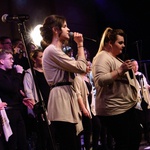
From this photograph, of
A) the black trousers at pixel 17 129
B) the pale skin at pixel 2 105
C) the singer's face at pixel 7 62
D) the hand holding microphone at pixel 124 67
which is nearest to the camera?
the hand holding microphone at pixel 124 67

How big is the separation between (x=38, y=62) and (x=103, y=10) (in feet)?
13.6

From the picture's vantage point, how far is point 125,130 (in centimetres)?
278

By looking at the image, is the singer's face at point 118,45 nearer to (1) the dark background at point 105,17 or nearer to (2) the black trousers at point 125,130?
(2) the black trousers at point 125,130

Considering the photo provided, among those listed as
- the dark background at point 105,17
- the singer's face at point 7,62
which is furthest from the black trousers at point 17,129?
the dark background at point 105,17

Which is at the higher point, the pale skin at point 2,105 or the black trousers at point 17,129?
the pale skin at point 2,105

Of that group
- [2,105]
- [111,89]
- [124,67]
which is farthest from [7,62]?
[124,67]

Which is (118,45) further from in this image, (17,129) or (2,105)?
(17,129)

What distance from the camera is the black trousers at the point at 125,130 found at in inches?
110

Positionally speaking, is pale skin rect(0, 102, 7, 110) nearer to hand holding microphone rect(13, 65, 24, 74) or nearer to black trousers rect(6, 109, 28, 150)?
black trousers rect(6, 109, 28, 150)

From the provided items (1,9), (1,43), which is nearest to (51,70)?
(1,43)

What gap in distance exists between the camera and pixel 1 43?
455cm

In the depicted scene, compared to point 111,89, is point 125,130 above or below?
below

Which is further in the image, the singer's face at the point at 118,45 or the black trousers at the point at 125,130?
the singer's face at the point at 118,45

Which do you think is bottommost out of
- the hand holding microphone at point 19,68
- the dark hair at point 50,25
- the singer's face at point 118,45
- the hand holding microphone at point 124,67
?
the hand holding microphone at point 124,67
